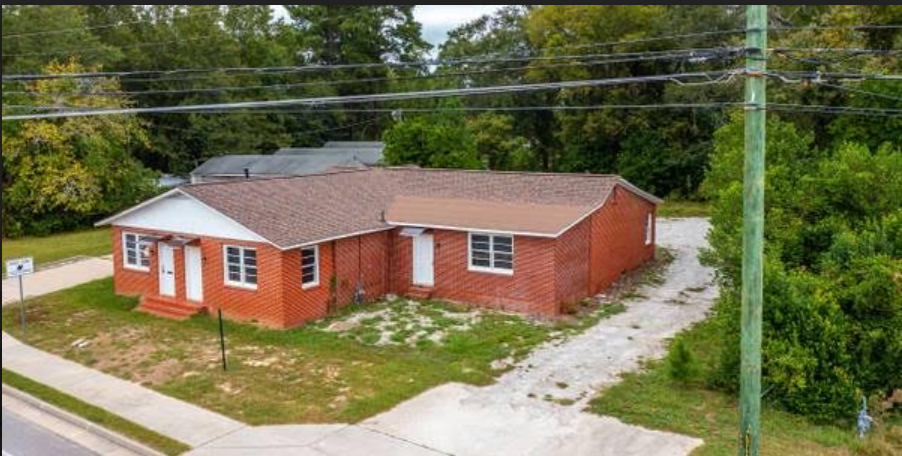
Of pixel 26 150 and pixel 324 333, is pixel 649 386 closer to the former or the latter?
pixel 324 333

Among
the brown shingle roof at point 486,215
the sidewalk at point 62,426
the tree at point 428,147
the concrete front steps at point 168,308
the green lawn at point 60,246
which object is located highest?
the tree at point 428,147

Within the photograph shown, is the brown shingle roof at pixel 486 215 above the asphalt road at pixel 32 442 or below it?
above

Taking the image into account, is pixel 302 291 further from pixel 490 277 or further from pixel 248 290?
pixel 490 277

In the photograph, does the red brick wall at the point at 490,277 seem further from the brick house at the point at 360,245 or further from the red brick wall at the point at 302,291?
the red brick wall at the point at 302,291

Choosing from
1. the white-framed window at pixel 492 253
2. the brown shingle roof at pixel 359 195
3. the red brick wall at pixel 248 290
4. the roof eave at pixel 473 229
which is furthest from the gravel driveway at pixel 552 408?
the red brick wall at pixel 248 290

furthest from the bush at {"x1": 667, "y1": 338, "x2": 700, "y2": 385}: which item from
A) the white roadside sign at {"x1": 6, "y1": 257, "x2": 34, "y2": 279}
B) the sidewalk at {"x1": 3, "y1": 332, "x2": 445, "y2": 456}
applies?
the white roadside sign at {"x1": 6, "y1": 257, "x2": 34, "y2": 279}

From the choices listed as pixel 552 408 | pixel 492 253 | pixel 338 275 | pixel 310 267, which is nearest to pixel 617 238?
pixel 492 253

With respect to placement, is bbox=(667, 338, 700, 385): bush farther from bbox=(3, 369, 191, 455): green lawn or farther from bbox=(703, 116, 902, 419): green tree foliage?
bbox=(3, 369, 191, 455): green lawn
